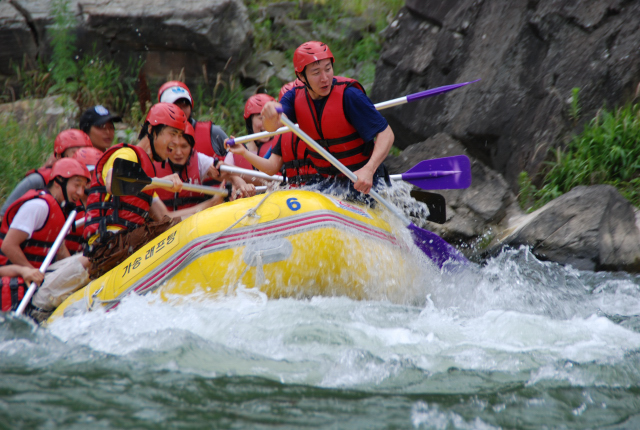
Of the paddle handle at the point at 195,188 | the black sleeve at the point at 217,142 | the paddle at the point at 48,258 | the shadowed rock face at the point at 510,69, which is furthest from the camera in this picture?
the shadowed rock face at the point at 510,69

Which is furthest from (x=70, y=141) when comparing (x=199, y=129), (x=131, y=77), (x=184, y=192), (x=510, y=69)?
(x=510, y=69)

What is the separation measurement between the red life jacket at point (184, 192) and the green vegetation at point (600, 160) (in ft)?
11.0

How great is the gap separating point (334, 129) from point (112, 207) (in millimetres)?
1503

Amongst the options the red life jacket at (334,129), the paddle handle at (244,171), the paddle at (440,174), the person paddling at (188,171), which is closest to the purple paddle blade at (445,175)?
the paddle at (440,174)

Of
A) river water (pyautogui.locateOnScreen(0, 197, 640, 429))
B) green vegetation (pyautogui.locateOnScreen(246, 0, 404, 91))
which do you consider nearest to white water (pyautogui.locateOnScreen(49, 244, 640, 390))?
river water (pyautogui.locateOnScreen(0, 197, 640, 429))

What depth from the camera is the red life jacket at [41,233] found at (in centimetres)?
405

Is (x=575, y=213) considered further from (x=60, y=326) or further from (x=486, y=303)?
(x=60, y=326)

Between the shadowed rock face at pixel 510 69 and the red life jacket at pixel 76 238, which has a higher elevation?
the shadowed rock face at pixel 510 69

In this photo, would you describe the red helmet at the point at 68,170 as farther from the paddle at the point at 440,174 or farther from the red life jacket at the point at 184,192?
the paddle at the point at 440,174

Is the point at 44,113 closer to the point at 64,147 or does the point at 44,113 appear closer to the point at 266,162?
the point at 64,147

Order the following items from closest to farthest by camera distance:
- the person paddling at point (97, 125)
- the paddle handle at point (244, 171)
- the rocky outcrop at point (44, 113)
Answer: the paddle handle at point (244, 171) < the person paddling at point (97, 125) < the rocky outcrop at point (44, 113)

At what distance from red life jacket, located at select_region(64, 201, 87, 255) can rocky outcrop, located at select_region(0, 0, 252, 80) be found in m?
4.07

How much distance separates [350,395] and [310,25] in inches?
305

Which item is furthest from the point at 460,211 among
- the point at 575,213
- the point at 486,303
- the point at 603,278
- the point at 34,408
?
the point at 34,408
